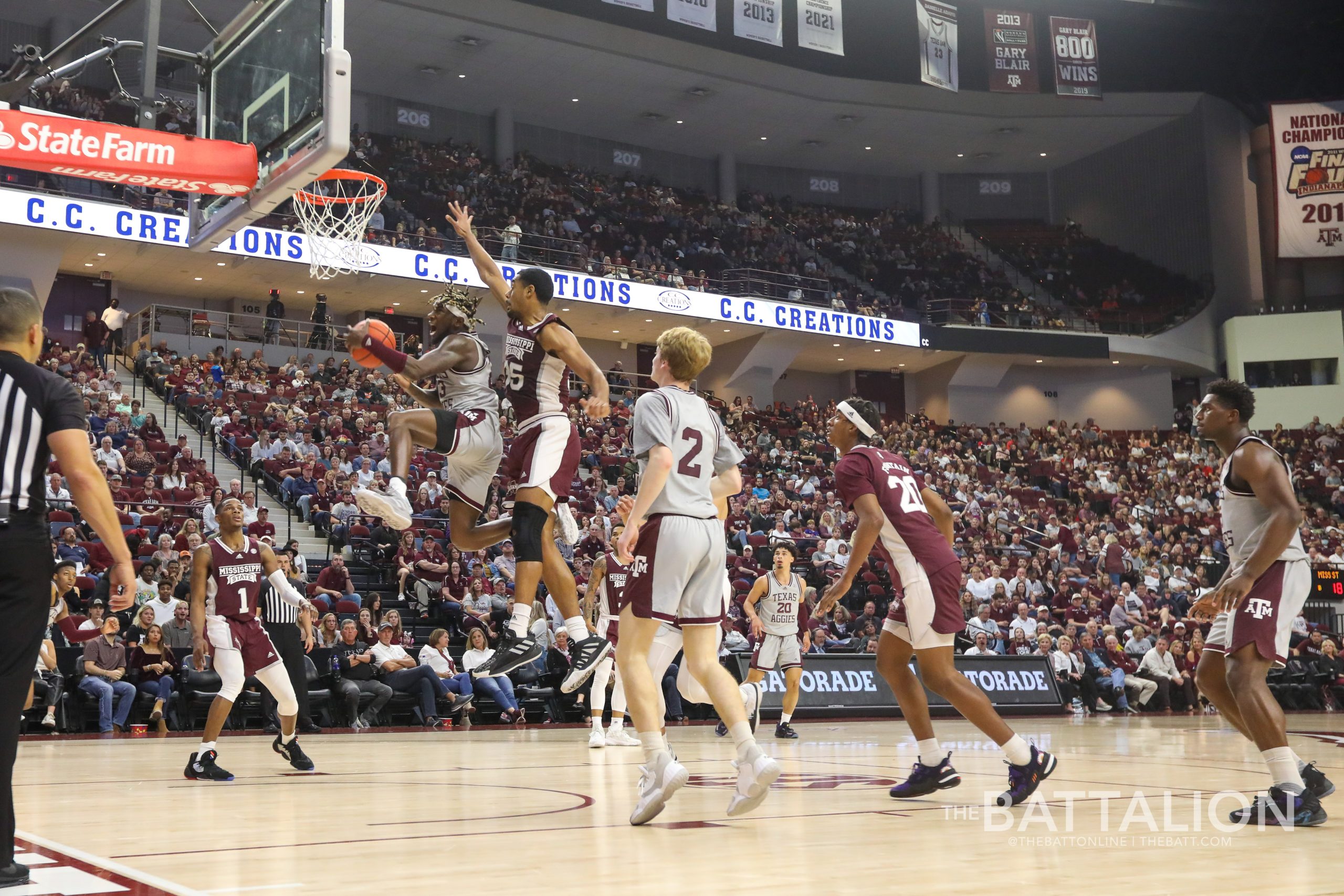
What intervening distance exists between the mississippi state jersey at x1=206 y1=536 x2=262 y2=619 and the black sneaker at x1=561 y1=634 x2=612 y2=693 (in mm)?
3015

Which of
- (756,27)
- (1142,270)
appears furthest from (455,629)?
(1142,270)

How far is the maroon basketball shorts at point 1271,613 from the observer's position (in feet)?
18.5

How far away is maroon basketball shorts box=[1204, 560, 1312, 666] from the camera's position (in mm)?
5641

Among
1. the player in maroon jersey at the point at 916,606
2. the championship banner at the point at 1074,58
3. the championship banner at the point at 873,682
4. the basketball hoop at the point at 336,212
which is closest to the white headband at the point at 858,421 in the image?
the player in maroon jersey at the point at 916,606

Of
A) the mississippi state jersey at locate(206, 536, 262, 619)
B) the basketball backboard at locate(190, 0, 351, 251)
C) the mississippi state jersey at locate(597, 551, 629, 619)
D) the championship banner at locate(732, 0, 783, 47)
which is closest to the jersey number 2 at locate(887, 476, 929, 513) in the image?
the basketball backboard at locate(190, 0, 351, 251)

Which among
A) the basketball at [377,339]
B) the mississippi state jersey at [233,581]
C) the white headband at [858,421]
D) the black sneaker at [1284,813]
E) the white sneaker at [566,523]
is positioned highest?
the basketball at [377,339]

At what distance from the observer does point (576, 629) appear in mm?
7004

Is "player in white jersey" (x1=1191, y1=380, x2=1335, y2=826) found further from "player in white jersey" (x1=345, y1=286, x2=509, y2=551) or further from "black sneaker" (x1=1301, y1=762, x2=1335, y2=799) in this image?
"player in white jersey" (x1=345, y1=286, x2=509, y2=551)

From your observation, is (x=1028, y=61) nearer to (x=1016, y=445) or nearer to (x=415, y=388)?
(x=1016, y=445)

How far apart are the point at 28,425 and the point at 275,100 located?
6059mm

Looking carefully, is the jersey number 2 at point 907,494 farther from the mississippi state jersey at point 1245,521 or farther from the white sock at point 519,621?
the white sock at point 519,621

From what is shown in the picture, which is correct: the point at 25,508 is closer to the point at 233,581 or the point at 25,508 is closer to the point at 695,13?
the point at 233,581

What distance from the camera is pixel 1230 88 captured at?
3934 cm

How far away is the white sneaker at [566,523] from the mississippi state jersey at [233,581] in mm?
2874
